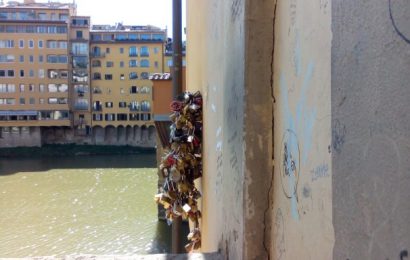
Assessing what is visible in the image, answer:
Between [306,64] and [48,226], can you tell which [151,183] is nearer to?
[48,226]

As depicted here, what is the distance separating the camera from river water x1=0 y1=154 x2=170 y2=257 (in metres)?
17.5

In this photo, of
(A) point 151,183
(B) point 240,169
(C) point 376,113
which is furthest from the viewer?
(A) point 151,183

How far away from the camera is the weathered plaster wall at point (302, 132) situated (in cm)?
126

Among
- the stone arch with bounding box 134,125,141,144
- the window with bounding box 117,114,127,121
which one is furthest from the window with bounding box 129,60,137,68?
the stone arch with bounding box 134,125,141,144

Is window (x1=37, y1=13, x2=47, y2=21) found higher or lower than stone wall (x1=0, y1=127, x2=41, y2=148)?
higher

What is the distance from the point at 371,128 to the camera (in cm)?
91

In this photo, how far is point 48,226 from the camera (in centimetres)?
2042

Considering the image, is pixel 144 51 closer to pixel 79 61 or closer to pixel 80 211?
pixel 79 61

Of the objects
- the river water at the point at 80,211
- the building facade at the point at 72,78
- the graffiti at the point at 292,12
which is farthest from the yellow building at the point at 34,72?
the graffiti at the point at 292,12

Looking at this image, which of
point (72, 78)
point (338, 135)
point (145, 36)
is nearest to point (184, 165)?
point (338, 135)

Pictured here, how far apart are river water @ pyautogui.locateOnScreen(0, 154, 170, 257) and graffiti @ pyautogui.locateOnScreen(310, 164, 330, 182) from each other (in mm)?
15054

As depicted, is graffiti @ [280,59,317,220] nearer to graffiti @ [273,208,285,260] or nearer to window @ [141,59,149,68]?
graffiti @ [273,208,285,260]

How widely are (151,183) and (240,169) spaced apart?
95.2ft

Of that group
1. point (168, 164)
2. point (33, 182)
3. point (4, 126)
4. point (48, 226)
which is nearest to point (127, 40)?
point (4, 126)
